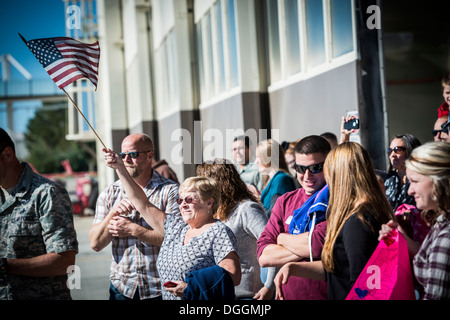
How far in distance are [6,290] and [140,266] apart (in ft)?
3.60

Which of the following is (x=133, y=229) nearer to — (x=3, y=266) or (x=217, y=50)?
(x=3, y=266)

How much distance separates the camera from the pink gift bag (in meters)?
3.35

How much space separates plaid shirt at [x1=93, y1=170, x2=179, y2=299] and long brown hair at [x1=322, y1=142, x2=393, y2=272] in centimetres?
177

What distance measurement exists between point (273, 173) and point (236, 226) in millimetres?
1731

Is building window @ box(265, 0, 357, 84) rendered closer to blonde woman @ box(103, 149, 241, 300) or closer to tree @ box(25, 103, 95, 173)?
blonde woman @ box(103, 149, 241, 300)

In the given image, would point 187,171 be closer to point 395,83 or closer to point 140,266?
point 395,83

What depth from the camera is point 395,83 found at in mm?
14195

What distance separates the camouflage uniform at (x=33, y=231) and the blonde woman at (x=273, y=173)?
238cm

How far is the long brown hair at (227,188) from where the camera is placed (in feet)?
16.2

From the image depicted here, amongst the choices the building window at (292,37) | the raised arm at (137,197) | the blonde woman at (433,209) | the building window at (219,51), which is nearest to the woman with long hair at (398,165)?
the blonde woman at (433,209)

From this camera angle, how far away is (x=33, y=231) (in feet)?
14.1

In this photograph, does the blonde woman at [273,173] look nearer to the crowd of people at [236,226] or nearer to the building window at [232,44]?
the crowd of people at [236,226]

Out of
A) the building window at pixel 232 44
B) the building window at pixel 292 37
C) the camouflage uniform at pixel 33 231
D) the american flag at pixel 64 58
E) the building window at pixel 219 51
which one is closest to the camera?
the camouflage uniform at pixel 33 231
